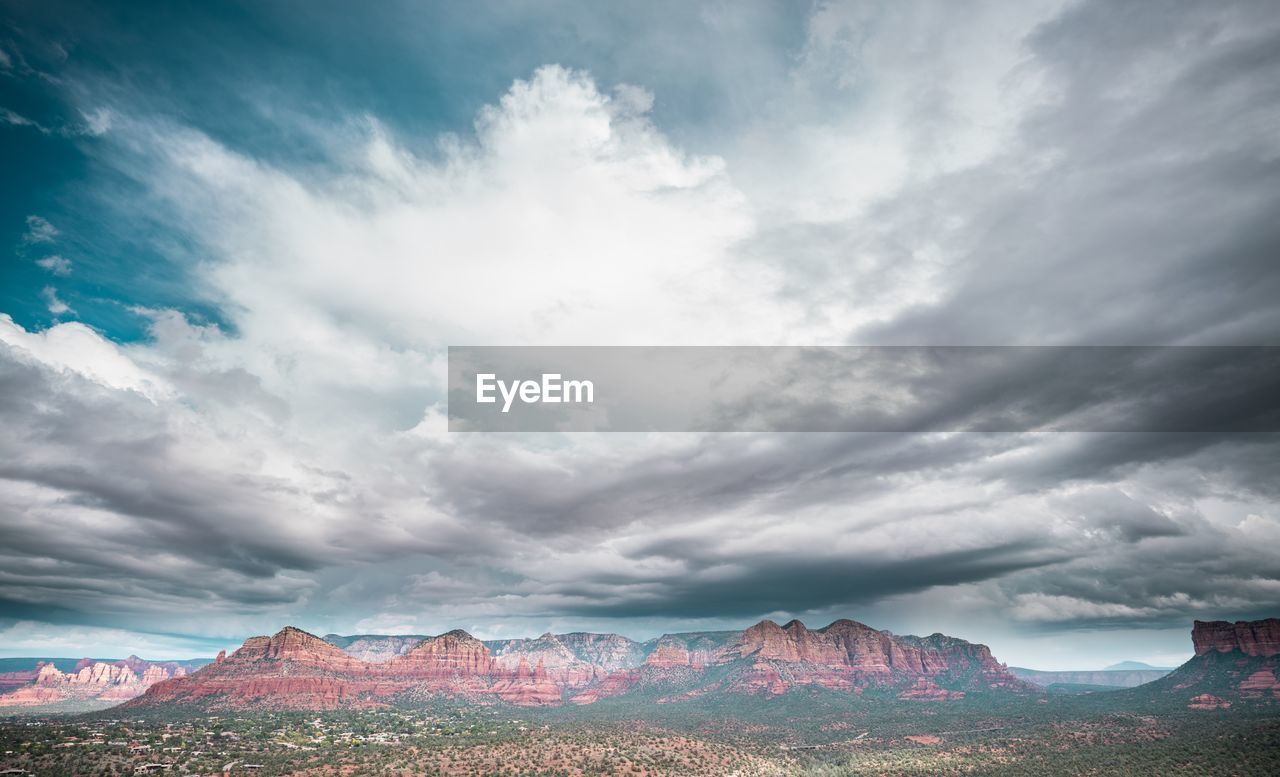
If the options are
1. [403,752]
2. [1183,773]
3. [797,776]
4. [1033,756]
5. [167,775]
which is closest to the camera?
[167,775]

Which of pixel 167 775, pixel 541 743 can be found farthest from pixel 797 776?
pixel 167 775

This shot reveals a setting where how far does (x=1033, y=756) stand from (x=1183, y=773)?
146 ft

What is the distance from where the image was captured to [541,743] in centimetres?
18662

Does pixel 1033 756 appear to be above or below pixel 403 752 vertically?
below

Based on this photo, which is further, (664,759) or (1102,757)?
(1102,757)

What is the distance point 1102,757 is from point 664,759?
388 feet

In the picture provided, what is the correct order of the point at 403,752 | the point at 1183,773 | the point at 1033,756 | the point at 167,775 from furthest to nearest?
the point at 1033,756 < the point at 403,752 < the point at 1183,773 < the point at 167,775

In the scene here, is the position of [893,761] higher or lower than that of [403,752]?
lower

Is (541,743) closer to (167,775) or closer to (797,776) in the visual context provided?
(797,776)

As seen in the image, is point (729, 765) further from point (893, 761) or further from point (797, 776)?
point (893, 761)

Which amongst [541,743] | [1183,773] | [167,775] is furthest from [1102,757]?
[167,775]

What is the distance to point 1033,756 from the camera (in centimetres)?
19000

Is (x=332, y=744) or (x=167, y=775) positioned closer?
(x=167, y=775)

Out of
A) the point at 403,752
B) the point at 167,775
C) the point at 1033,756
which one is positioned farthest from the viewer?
the point at 1033,756
